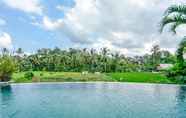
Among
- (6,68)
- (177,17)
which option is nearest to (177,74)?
(6,68)

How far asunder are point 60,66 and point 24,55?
1315 cm

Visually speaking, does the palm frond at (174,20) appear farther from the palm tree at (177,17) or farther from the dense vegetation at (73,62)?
the dense vegetation at (73,62)

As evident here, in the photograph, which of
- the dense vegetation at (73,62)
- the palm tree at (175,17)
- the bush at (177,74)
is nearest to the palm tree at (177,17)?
the palm tree at (175,17)

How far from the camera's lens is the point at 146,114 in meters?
16.4

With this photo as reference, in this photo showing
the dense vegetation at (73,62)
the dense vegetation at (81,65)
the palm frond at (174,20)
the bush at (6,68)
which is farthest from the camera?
the dense vegetation at (73,62)

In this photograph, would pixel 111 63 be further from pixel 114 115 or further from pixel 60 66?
pixel 114 115

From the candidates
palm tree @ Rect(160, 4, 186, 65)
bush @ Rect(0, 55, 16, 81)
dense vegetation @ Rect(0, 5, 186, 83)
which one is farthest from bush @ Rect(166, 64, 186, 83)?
palm tree @ Rect(160, 4, 186, 65)

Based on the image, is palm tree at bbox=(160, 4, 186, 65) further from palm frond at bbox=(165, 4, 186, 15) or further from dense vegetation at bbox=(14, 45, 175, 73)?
dense vegetation at bbox=(14, 45, 175, 73)

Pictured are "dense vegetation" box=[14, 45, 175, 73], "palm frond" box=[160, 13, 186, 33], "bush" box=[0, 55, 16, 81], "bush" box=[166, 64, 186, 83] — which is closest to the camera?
"palm frond" box=[160, 13, 186, 33]

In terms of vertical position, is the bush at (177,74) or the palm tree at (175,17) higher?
the palm tree at (175,17)

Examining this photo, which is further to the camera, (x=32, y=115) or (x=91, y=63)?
(x=91, y=63)

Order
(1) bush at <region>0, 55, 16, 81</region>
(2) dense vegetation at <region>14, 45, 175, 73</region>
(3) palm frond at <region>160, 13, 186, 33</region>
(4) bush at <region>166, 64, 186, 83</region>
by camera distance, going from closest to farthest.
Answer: (3) palm frond at <region>160, 13, 186, 33</region> → (1) bush at <region>0, 55, 16, 81</region> → (4) bush at <region>166, 64, 186, 83</region> → (2) dense vegetation at <region>14, 45, 175, 73</region>

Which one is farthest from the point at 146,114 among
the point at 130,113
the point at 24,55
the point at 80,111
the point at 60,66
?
the point at 24,55

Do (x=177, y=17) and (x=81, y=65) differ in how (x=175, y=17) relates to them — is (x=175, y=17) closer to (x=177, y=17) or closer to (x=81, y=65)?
(x=177, y=17)
